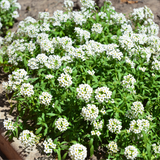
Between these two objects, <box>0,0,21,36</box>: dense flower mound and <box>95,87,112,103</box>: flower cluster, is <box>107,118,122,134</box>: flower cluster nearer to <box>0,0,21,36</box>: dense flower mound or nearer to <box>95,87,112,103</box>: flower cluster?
<box>95,87,112,103</box>: flower cluster

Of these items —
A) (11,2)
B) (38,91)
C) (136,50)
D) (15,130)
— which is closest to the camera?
(15,130)

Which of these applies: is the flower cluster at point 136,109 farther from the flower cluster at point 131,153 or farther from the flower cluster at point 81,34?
the flower cluster at point 81,34

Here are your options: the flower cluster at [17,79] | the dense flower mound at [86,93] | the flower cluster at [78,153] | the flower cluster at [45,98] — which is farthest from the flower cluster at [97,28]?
the flower cluster at [78,153]

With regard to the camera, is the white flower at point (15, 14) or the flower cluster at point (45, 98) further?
the white flower at point (15, 14)

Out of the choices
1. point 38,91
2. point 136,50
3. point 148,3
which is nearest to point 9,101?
point 38,91

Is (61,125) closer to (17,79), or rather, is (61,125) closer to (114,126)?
(114,126)

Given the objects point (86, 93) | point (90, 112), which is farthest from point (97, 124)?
point (86, 93)

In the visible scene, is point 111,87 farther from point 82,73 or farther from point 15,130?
point 15,130
